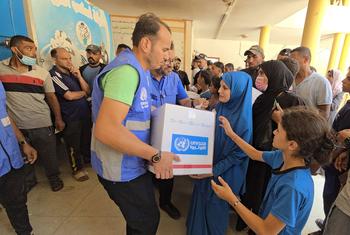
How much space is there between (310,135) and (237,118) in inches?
20.5

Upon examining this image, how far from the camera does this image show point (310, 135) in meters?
0.83

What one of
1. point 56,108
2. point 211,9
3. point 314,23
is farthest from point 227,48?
point 56,108

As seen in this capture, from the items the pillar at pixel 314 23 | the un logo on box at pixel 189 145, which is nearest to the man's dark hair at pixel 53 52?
the un logo on box at pixel 189 145

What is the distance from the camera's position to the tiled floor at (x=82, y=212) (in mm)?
1725

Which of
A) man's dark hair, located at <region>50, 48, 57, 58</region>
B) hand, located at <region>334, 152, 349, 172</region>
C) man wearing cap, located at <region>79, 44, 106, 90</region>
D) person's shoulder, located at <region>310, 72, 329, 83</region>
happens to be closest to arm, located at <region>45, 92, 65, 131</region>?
man's dark hair, located at <region>50, 48, 57, 58</region>

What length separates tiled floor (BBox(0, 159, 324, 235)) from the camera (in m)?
1.72

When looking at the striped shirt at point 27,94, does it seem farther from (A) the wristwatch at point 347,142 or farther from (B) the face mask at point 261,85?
(A) the wristwatch at point 347,142

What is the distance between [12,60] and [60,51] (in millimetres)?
525

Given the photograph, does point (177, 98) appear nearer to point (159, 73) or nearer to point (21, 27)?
point (159, 73)

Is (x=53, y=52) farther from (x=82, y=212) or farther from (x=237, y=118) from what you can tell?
(x=237, y=118)

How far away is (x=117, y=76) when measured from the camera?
81cm

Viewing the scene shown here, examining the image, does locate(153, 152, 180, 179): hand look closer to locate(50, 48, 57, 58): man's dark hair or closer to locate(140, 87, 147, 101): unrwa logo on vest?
locate(140, 87, 147, 101): unrwa logo on vest

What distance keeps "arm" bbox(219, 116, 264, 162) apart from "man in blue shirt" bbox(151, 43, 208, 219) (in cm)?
61

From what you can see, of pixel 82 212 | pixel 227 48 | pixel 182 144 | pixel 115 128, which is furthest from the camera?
pixel 227 48
